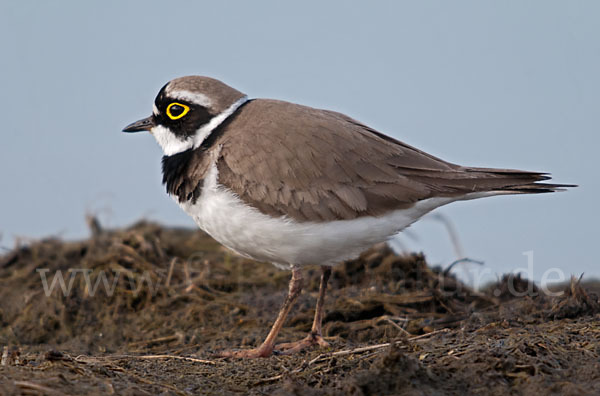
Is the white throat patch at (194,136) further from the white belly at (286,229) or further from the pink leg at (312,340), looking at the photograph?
the pink leg at (312,340)

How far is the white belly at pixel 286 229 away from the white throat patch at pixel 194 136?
0.57 m

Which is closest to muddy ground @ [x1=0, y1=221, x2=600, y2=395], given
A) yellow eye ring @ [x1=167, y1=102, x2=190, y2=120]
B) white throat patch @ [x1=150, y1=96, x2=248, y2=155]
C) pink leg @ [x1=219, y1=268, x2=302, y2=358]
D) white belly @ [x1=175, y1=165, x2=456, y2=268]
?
pink leg @ [x1=219, y1=268, x2=302, y2=358]

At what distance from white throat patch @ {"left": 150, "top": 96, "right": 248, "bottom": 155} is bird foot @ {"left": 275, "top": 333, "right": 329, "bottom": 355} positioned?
6.69ft

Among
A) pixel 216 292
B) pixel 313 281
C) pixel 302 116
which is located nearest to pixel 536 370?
pixel 302 116

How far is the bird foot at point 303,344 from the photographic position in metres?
6.30

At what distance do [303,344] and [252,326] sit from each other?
0.98 meters

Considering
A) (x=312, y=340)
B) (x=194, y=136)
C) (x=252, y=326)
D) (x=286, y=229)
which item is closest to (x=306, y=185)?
(x=286, y=229)

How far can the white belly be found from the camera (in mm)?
5762

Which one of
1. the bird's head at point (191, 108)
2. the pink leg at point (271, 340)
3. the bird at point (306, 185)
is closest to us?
the bird at point (306, 185)

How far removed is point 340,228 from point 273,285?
2912mm

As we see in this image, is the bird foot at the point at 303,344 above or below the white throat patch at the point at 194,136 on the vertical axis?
below

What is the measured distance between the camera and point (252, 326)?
23.6 ft

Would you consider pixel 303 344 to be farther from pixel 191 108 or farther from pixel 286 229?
pixel 191 108

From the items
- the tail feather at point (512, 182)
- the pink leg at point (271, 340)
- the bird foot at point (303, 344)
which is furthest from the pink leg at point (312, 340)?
the tail feather at point (512, 182)
